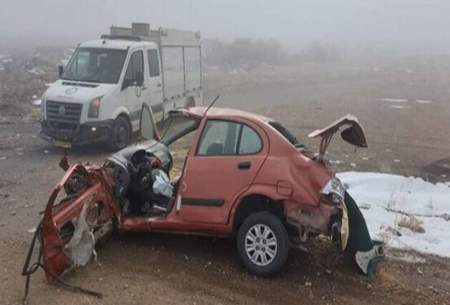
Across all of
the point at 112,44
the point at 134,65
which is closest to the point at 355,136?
the point at 134,65

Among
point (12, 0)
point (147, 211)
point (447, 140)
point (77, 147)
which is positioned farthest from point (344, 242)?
point (12, 0)

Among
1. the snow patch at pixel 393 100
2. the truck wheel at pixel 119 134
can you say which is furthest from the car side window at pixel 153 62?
the snow patch at pixel 393 100

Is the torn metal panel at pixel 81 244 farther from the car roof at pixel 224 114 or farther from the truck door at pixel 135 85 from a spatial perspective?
the truck door at pixel 135 85

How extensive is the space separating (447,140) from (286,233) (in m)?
11.4

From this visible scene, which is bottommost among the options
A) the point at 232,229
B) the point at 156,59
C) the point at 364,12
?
the point at 232,229

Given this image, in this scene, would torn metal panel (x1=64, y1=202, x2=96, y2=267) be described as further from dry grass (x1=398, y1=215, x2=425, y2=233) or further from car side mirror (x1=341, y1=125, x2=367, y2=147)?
dry grass (x1=398, y1=215, x2=425, y2=233)

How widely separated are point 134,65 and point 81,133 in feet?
7.49

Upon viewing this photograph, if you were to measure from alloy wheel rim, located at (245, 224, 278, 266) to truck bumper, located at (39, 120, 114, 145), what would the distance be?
6966 mm

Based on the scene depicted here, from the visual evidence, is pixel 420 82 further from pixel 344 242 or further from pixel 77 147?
pixel 344 242

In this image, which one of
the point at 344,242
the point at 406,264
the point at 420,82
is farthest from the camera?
the point at 420,82

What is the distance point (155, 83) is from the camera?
1470 cm

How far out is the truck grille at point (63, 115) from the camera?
1251cm

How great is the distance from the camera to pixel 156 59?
14805 millimetres

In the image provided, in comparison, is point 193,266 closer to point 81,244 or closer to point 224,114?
point 81,244
